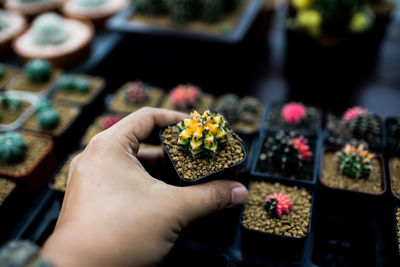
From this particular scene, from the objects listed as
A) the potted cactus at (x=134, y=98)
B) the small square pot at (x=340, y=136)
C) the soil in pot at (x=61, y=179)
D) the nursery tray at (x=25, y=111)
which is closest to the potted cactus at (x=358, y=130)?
the small square pot at (x=340, y=136)

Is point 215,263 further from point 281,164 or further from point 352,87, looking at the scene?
point 352,87

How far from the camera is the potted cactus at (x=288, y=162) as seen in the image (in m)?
1.28

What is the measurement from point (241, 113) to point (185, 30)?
74cm

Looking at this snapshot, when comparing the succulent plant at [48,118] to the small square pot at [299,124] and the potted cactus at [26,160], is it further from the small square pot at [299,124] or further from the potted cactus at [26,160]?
the small square pot at [299,124]

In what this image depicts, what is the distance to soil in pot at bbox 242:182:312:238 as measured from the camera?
110 centimetres

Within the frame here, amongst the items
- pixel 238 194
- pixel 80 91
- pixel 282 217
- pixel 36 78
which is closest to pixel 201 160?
pixel 238 194

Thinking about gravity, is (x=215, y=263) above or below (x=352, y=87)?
below

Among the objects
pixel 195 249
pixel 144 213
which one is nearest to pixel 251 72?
pixel 195 249

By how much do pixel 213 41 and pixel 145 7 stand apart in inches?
23.5

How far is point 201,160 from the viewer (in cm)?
94

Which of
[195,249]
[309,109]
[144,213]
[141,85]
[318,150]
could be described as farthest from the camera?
[141,85]

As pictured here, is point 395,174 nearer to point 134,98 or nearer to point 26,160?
point 134,98

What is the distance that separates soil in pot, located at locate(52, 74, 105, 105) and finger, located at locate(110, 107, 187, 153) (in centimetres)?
87

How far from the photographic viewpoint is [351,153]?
128 centimetres
